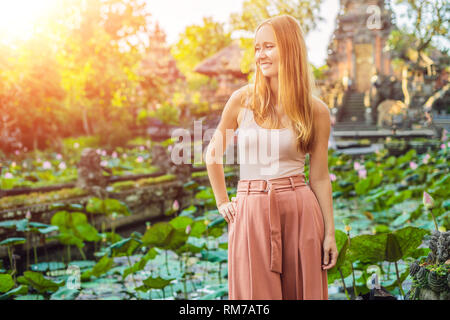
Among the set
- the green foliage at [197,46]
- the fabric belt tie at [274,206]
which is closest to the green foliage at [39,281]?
the fabric belt tie at [274,206]

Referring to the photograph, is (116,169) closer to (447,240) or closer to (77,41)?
(77,41)

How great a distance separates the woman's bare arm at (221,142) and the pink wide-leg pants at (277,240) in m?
0.11

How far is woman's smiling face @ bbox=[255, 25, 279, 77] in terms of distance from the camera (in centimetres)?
126

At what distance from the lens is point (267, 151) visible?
126 centimetres

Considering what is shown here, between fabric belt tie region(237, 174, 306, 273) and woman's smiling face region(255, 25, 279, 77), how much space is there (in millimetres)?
270

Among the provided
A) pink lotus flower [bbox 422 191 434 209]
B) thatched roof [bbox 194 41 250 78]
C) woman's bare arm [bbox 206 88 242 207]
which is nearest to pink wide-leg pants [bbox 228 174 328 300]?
woman's bare arm [bbox 206 88 242 207]

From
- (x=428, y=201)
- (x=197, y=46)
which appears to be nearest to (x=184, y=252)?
(x=428, y=201)

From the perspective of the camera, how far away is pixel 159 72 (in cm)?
1180

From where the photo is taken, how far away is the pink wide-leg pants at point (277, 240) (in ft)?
4.05

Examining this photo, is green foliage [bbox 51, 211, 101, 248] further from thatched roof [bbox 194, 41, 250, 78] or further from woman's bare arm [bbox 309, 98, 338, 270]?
thatched roof [bbox 194, 41, 250, 78]

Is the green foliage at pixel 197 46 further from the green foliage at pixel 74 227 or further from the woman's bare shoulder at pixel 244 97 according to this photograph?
the woman's bare shoulder at pixel 244 97

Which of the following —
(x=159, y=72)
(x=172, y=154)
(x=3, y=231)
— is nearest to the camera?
(x=3, y=231)

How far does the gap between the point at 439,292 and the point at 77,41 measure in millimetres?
10592

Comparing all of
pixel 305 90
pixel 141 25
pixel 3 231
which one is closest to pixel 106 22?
pixel 141 25
